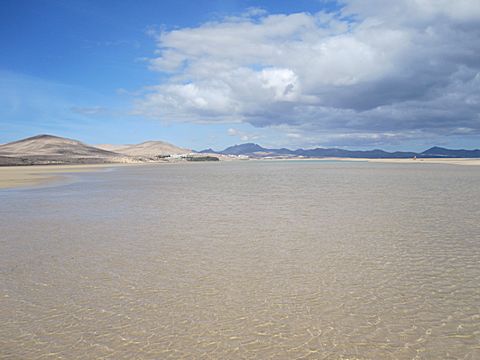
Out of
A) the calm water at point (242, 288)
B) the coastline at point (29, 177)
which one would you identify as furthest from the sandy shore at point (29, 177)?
the calm water at point (242, 288)

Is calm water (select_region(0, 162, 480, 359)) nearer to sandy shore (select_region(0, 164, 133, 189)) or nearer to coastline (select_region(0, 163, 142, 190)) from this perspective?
coastline (select_region(0, 163, 142, 190))

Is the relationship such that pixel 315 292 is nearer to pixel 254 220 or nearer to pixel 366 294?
pixel 366 294

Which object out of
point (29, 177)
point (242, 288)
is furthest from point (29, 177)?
point (242, 288)

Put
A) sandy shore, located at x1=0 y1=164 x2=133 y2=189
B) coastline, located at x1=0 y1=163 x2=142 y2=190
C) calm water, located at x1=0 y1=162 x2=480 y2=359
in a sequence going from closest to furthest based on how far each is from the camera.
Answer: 1. calm water, located at x1=0 y1=162 x2=480 y2=359
2. coastline, located at x1=0 y1=163 x2=142 y2=190
3. sandy shore, located at x1=0 y1=164 x2=133 y2=189

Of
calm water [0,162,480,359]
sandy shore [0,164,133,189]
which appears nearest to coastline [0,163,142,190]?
sandy shore [0,164,133,189]

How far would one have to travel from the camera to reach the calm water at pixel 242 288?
198 inches

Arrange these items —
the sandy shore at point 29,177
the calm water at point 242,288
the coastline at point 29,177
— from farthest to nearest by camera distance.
Answer: 1. the sandy shore at point 29,177
2. the coastline at point 29,177
3. the calm water at point 242,288

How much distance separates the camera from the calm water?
5.03 meters

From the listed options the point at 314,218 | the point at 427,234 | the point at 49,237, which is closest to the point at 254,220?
the point at 314,218

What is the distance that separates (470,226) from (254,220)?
7120 mm

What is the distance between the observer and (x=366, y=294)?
6.66 m

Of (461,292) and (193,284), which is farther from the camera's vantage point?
(193,284)

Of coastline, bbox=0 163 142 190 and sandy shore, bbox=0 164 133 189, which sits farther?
sandy shore, bbox=0 164 133 189

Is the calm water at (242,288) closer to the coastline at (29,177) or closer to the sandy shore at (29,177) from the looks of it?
the coastline at (29,177)
